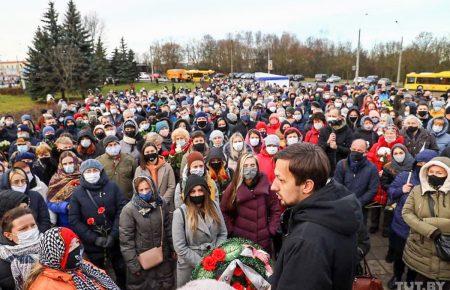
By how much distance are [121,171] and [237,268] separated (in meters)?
3.19

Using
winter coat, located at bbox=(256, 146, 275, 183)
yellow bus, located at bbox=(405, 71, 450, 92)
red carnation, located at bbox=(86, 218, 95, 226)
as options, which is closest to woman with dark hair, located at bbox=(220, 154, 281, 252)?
winter coat, located at bbox=(256, 146, 275, 183)

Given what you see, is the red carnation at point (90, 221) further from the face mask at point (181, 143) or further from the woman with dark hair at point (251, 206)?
the face mask at point (181, 143)

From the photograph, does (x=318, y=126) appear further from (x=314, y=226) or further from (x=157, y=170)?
(x=314, y=226)

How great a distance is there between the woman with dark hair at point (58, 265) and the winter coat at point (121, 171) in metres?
2.76

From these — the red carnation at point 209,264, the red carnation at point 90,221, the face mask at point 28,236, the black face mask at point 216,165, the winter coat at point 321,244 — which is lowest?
the red carnation at point 90,221

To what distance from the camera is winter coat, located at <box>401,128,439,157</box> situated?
6.53m

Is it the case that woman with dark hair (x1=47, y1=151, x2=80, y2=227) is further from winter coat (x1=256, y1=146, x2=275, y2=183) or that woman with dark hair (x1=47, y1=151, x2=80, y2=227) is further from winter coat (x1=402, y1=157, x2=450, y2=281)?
winter coat (x1=402, y1=157, x2=450, y2=281)

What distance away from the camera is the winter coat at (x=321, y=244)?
5.58 feet

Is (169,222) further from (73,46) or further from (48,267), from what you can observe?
(73,46)

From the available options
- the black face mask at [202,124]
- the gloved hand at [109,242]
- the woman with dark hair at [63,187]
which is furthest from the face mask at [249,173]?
the black face mask at [202,124]

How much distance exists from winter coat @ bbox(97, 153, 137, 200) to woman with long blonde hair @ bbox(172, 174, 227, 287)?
6.87 ft

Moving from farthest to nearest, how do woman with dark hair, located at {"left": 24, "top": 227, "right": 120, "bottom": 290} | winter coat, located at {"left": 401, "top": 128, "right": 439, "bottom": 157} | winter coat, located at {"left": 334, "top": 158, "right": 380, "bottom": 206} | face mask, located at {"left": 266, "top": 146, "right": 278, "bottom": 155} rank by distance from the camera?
winter coat, located at {"left": 401, "top": 128, "right": 439, "bottom": 157} → face mask, located at {"left": 266, "top": 146, "right": 278, "bottom": 155} → winter coat, located at {"left": 334, "top": 158, "right": 380, "bottom": 206} → woman with dark hair, located at {"left": 24, "top": 227, "right": 120, "bottom": 290}

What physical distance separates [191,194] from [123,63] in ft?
176

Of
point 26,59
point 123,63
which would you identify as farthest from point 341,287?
point 123,63
